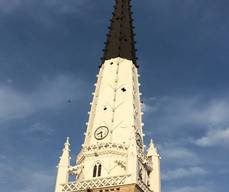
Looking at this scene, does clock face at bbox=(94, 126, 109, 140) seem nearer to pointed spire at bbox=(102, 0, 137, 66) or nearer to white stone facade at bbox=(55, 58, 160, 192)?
white stone facade at bbox=(55, 58, 160, 192)

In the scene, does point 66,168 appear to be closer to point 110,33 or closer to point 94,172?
point 94,172

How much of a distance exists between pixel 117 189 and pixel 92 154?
16.2 feet

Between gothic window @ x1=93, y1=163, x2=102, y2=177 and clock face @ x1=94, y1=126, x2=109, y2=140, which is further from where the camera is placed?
clock face @ x1=94, y1=126, x2=109, y2=140

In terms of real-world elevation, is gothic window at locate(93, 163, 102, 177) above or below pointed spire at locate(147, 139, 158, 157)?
below

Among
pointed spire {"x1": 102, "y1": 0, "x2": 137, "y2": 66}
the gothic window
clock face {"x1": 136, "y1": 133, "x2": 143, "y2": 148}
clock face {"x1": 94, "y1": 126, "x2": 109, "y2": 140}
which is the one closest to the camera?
the gothic window

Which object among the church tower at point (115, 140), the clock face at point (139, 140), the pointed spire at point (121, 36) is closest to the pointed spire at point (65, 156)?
the church tower at point (115, 140)

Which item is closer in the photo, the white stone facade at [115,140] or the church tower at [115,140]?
the church tower at [115,140]

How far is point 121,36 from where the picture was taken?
51031 mm

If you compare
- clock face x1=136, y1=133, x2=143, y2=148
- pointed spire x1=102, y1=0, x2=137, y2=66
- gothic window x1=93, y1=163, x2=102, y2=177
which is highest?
pointed spire x1=102, y1=0, x2=137, y2=66

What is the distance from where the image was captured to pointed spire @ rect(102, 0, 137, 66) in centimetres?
5019

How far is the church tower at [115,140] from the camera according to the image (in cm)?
3919

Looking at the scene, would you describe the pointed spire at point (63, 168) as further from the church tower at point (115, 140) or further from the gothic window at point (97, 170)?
the gothic window at point (97, 170)

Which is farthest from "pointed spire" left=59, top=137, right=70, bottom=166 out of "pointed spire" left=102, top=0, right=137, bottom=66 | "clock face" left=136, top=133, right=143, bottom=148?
"pointed spire" left=102, top=0, right=137, bottom=66

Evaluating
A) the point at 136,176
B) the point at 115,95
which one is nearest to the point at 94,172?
the point at 136,176
